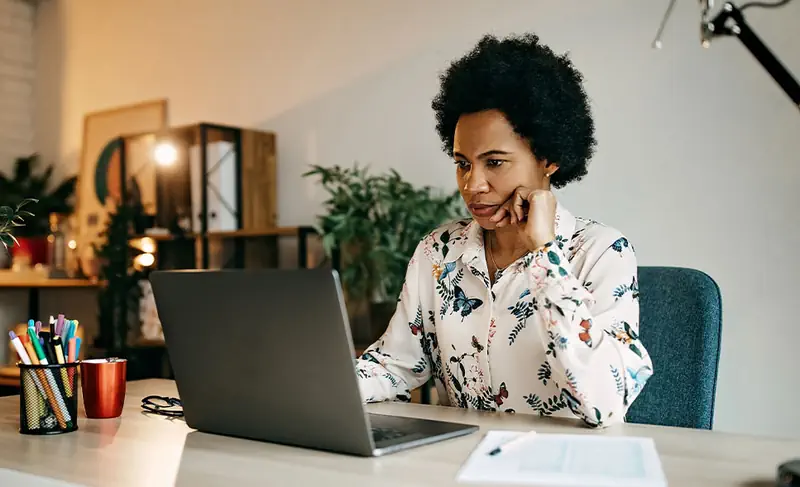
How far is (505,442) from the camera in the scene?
1043 mm

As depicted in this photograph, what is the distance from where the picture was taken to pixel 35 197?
155 inches

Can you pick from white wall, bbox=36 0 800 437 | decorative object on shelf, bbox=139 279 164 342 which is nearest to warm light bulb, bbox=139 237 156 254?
decorative object on shelf, bbox=139 279 164 342

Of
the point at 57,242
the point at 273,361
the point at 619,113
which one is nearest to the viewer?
the point at 273,361

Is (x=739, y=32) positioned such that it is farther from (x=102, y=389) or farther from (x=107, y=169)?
(x=107, y=169)

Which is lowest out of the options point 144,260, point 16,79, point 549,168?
point 144,260

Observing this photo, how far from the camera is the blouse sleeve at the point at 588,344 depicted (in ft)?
3.92

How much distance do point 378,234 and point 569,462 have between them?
5.54 feet

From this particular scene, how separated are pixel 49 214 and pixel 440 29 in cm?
225

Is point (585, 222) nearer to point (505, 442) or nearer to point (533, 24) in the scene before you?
point (505, 442)

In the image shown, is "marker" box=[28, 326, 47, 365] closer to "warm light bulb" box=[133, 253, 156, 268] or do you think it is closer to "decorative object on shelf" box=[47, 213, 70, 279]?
"warm light bulb" box=[133, 253, 156, 268]

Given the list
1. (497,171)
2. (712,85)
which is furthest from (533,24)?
(497,171)

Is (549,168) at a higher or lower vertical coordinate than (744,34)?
lower

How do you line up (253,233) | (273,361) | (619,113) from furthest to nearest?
(253,233) < (619,113) < (273,361)

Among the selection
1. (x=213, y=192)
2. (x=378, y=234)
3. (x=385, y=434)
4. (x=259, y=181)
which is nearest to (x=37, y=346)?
(x=385, y=434)
